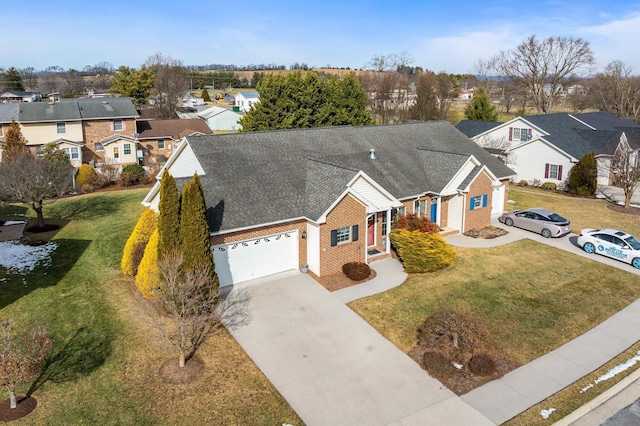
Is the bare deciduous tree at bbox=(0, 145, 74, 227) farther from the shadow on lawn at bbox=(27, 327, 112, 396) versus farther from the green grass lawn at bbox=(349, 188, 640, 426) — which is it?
the green grass lawn at bbox=(349, 188, 640, 426)

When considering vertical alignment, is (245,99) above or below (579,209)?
above

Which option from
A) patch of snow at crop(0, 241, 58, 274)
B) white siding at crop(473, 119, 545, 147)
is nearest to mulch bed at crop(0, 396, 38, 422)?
patch of snow at crop(0, 241, 58, 274)

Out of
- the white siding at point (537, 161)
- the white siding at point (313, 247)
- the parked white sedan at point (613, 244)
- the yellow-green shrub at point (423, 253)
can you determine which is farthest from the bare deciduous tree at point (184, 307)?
the white siding at point (537, 161)

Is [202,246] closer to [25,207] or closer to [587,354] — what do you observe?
[587,354]

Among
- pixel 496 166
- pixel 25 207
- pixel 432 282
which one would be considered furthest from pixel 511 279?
pixel 25 207

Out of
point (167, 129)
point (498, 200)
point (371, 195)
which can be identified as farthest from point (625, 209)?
point (167, 129)

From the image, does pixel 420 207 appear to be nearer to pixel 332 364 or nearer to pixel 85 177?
pixel 332 364

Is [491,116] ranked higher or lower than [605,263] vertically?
higher
